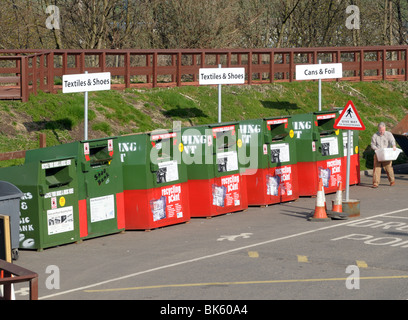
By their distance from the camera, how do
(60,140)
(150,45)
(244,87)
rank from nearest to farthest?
(60,140) → (244,87) → (150,45)

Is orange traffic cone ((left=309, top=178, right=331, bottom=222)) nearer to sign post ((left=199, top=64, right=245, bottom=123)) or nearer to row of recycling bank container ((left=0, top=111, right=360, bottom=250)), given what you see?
row of recycling bank container ((left=0, top=111, right=360, bottom=250))

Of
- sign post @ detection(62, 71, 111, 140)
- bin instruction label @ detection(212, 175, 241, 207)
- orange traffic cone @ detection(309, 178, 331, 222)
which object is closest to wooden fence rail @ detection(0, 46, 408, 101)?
sign post @ detection(62, 71, 111, 140)

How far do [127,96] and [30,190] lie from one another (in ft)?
40.9

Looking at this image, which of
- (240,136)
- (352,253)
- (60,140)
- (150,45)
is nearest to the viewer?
(352,253)

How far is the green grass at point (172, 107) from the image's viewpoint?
21672 millimetres

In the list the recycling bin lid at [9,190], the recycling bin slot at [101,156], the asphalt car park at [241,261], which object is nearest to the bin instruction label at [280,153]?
the asphalt car park at [241,261]

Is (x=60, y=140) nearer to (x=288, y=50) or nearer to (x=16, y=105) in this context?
(x=16, y=105)

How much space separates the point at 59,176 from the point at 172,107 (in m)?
12.2

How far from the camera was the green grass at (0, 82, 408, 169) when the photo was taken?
71.1ft

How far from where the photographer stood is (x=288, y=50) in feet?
102

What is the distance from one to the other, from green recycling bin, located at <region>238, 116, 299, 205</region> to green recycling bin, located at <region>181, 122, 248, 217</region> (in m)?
0.46

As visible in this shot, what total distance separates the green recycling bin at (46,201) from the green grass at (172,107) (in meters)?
4.51

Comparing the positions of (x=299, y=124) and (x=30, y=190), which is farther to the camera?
(x=299, y=124)

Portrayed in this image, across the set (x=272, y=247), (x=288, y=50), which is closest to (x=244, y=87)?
(x=288, y=50)
